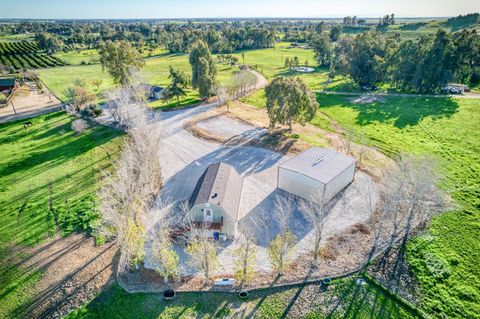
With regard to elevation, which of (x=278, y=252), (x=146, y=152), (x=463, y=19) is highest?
(x=463, y=19)

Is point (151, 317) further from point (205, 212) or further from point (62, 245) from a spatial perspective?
point (62, 245)

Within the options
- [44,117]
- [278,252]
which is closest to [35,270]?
[278,252]

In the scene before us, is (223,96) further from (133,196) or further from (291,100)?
(133,196)

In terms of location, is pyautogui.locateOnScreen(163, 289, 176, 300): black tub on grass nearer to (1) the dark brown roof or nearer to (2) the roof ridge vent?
(1) the dark brown roof

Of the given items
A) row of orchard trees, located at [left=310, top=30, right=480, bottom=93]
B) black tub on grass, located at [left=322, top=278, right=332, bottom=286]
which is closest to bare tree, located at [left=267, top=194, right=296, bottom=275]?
black tub on grass, located at [left=322, top=278, right=332, bottom=286]

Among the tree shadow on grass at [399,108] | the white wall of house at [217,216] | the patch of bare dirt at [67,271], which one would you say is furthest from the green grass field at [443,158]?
the patch of bare dirt at [67,271]

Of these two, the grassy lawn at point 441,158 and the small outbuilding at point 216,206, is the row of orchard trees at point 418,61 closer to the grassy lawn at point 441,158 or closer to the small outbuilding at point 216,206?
the grassy lawn at point 441,158
